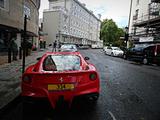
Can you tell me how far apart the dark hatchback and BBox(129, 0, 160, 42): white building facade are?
17.5 ft

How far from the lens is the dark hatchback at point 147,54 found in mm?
19548

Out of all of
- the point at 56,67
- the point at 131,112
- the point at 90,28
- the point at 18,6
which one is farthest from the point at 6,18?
the point at 90,28

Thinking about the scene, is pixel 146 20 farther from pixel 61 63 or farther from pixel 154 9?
pixel 61 63

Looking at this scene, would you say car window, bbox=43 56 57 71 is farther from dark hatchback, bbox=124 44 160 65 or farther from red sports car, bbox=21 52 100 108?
dark hatchback, bbox=124 44 160 65

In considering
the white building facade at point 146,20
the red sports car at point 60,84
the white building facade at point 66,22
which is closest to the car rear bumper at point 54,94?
the red sports car at point 60,84

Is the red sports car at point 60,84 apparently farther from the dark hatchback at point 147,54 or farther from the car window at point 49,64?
the dark hatchback at point 147,54

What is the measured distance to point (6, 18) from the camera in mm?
15711

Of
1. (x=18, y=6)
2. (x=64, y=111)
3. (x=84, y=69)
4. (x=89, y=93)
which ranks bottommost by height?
(x=64, y=111)

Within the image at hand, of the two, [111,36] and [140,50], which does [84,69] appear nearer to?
[140,50]

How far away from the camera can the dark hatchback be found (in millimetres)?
19548

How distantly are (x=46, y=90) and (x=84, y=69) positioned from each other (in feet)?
3.54

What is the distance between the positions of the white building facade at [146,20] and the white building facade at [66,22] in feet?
75.7

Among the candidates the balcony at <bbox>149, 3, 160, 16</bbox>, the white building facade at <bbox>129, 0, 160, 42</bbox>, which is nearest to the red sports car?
the white building facade at <bbox>129, 0, 160, 42</bbox>

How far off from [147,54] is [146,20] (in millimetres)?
11056
